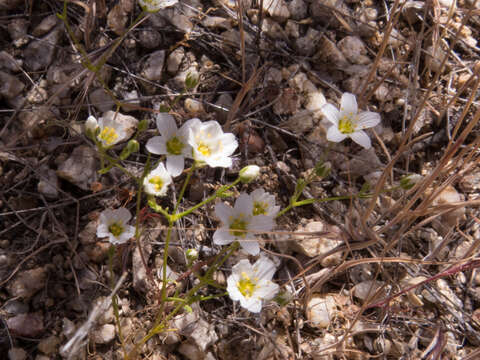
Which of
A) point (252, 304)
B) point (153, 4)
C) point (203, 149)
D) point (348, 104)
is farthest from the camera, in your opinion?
point (348, 104)

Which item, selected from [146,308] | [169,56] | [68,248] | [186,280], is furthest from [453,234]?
[68,248]

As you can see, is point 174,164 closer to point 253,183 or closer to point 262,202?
point 262,202

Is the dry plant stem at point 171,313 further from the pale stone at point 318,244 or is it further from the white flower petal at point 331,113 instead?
the white flower petal at point 331,113

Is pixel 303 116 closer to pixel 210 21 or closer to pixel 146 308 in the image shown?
pixel 210 21

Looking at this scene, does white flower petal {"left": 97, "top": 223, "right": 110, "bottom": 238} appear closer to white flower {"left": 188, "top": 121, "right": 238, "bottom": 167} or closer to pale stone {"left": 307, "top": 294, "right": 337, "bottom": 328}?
white flower {"left": 188, "top": 121, "right": 238, "bottom": 167}

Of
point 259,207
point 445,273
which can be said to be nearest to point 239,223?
point 259,207

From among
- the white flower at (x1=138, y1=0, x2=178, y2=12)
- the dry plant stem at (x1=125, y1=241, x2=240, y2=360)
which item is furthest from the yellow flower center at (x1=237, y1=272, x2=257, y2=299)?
the white flower at (x1=138, y1=0, x2=178, y2=12)
